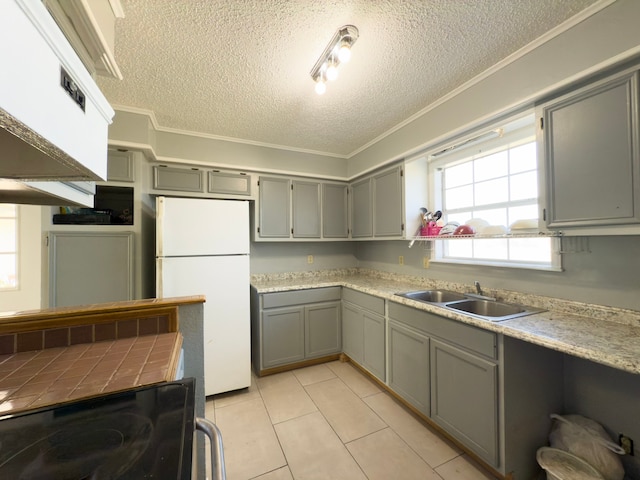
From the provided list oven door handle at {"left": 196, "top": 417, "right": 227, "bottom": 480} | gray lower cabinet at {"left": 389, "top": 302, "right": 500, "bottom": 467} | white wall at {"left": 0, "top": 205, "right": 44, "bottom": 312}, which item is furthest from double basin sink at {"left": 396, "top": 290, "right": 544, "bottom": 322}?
white wall at {"left": 0, "top": 205, "right": 44, "bottom": 312}

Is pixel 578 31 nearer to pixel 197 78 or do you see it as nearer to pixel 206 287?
pixel 197 78

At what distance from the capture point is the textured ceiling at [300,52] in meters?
1.29

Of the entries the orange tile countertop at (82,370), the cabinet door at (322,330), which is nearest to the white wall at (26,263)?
the orange tile countertop at (82,370)

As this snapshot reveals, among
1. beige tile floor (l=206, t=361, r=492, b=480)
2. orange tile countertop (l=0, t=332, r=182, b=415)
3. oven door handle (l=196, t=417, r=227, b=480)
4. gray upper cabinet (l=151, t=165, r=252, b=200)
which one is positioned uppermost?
gray upper cabinet (l=151, t=165, r=252, b=200)

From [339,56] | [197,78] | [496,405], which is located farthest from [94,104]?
[496,405]

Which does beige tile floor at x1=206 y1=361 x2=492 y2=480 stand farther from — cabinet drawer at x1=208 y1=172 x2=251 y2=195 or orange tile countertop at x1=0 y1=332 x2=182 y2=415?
cabinet drawer at x1=208 y1=172 x2=251 y2=195

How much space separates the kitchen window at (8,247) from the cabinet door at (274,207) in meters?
2.26

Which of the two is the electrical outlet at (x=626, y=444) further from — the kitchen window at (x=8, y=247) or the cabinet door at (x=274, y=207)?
the kitchen window at (x=8, y=247)

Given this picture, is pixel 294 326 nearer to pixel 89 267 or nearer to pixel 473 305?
pixel 473 305

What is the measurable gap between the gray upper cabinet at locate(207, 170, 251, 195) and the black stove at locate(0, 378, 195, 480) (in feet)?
7.33

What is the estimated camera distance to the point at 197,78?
5.95 feet

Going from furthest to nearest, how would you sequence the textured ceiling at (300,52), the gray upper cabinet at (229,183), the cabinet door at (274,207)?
the cabinet door at (274,207), the gray upper cabinet at (229,183), the textured ceiling at (300,52)

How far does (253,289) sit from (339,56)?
7.12 ft

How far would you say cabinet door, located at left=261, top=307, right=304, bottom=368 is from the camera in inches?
99.9
